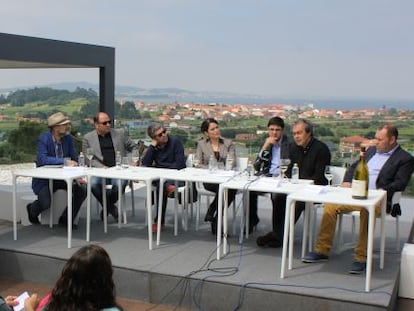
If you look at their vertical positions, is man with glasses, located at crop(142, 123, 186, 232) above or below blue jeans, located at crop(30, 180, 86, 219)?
above

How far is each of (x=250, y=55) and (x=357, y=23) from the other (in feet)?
10.2

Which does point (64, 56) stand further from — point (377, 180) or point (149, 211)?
point (377, 180)

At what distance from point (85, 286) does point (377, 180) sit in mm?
2927

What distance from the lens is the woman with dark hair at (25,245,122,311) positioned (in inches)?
61.2

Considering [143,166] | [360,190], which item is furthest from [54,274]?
[360,190]

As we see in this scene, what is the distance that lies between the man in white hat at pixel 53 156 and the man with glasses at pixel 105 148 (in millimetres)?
182

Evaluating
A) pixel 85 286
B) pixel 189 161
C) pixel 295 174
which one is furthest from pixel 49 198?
pixel 85 286

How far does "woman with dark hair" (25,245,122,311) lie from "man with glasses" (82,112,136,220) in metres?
3.28

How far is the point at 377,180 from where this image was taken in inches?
154

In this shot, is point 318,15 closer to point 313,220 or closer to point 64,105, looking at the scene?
point 64,105

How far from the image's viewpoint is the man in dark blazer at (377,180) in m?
3.52

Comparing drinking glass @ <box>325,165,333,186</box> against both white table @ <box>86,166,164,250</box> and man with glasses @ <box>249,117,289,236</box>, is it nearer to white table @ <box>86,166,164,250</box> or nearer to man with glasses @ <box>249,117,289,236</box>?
man with glasses @ <box>249,117,289,236</box>

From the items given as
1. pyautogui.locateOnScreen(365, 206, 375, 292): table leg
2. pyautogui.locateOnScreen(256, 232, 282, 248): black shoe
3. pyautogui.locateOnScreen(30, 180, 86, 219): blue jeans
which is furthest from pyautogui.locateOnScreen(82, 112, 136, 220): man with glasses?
pyautogui.locateOnScreen(365, 206, 375, 292): table leg

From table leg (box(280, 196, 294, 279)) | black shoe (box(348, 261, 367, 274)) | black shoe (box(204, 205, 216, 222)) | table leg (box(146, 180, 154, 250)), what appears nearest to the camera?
table leg (box(280, 196, 294, 279))
